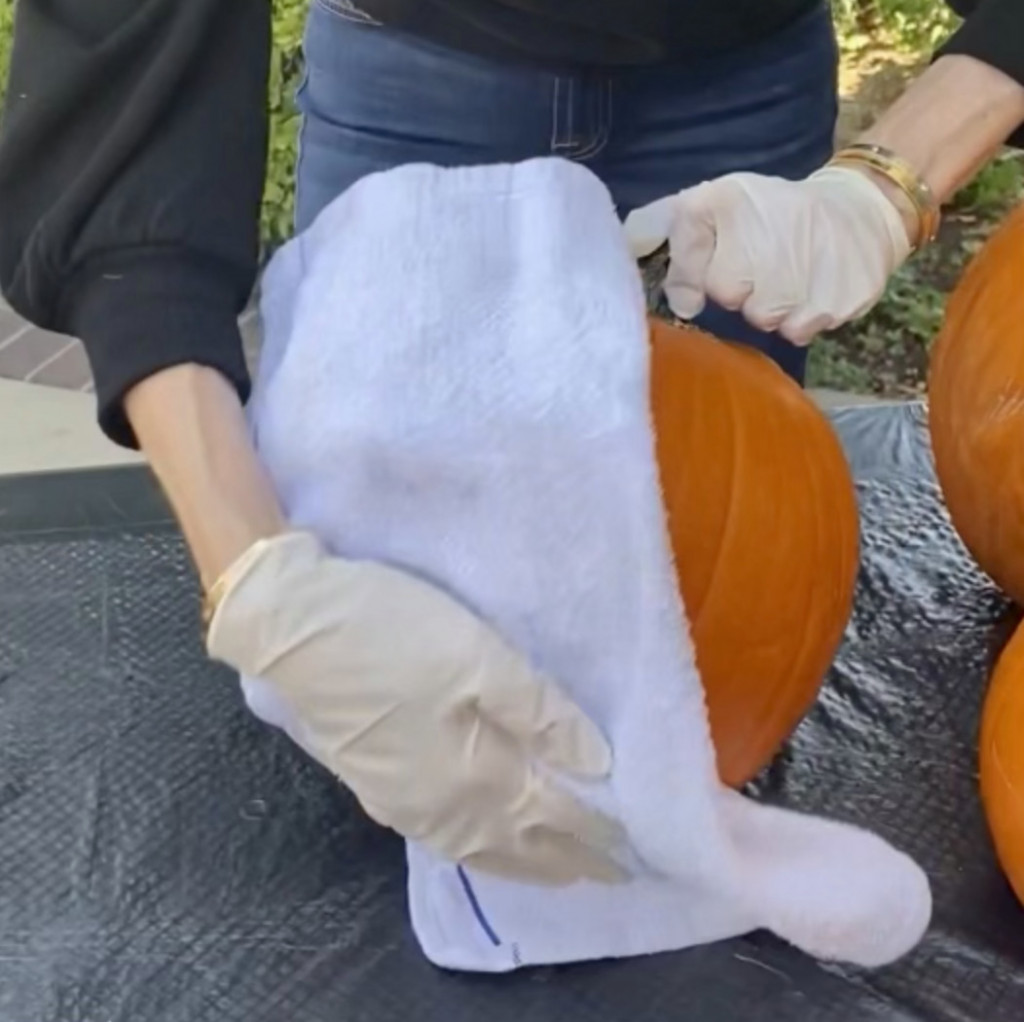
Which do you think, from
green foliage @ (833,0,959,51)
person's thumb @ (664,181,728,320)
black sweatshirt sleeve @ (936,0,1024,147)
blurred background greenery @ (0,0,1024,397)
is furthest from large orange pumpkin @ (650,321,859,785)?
green foliage @ (833,0,959,51)

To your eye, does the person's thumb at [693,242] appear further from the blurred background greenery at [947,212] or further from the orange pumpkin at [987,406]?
the blurred background greenery at [947,212]

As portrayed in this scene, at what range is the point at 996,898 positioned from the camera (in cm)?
94

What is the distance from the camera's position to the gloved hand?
2.44 feet

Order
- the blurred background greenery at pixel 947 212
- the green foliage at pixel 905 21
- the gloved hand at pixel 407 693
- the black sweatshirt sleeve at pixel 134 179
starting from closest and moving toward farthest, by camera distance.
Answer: the gloved hand at pixel 407 693
the black sweatshirt sleeve at pixel 134 179
the blurred background greenery at pixel 947 212
the green foliage at pixel 905 21

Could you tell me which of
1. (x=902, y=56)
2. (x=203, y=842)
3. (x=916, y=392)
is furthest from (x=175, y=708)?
(x=902, y=56)

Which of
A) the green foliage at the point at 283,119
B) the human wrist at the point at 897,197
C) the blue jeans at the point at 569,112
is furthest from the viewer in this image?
the green foliage at the point at 283,119

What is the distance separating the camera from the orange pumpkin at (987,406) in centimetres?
100

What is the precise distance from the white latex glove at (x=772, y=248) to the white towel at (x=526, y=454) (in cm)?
10

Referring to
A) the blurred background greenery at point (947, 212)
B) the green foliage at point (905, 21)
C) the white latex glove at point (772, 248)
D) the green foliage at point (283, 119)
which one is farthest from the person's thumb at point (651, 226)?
the green foliage at point (905, 21)

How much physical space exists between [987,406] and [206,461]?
0.47 m

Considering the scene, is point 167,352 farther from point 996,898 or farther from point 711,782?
point 996,898

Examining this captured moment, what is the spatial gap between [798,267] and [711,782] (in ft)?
0.97

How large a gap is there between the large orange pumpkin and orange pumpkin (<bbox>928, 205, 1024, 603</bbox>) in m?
0.10

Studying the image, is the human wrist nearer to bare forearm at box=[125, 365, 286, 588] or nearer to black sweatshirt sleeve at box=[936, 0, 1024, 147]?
black sweatshirt sleeve at box=[936, 0, 1024, 147]
